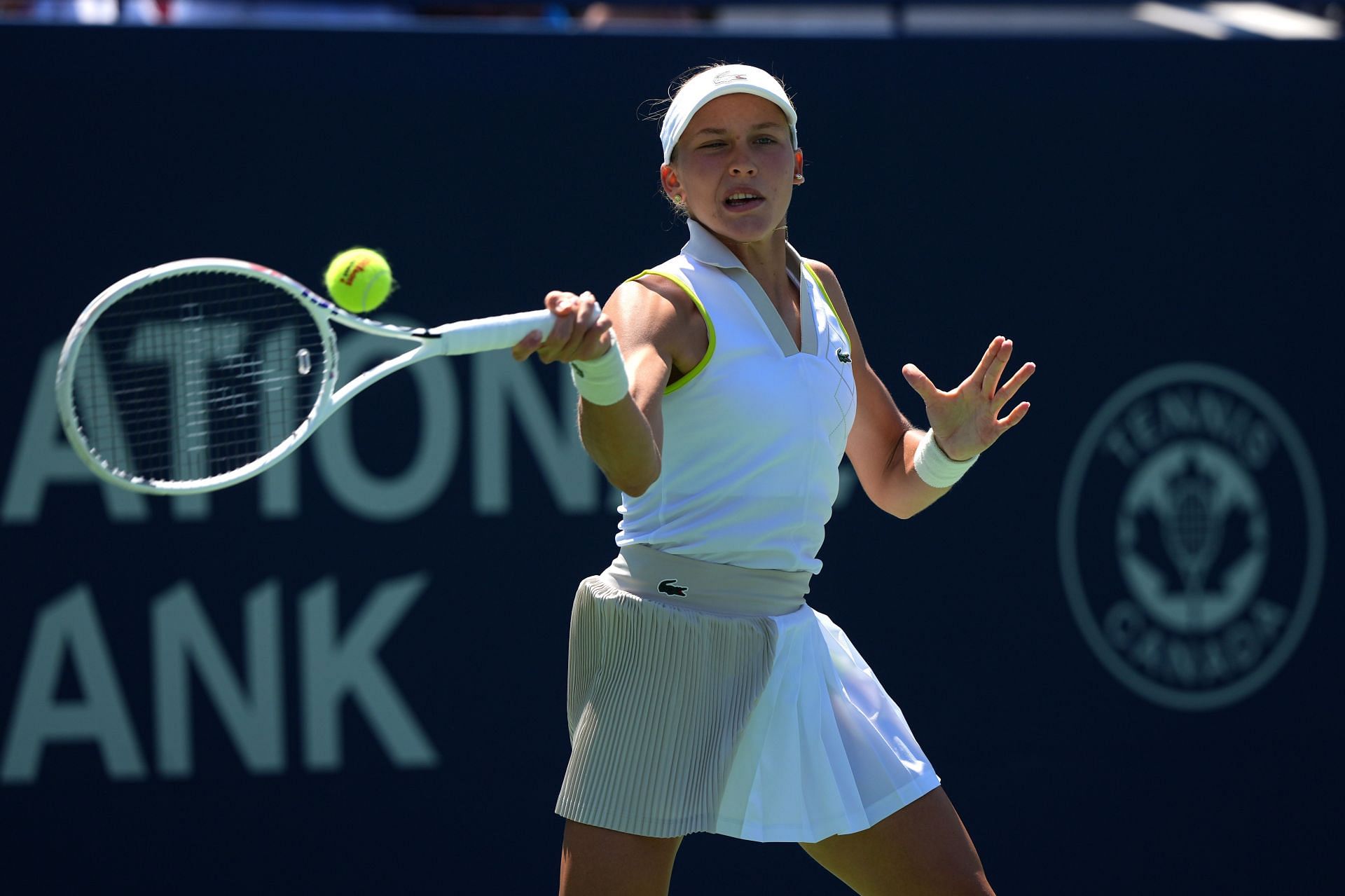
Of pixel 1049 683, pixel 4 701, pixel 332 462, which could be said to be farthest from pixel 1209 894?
pixel 4 701

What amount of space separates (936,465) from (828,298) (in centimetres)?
32

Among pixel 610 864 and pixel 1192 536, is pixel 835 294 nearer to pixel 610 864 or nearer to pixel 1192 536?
pixel 610 864

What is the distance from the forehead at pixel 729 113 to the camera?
2293 mm

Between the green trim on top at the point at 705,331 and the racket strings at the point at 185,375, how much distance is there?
1388 millimetres

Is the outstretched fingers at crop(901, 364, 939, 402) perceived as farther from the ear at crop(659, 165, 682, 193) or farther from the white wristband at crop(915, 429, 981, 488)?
the ear at crop(659, 165, 682, 193)

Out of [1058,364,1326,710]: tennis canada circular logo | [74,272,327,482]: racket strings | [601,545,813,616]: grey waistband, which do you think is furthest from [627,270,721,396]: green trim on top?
[1058,364,1326,710]: tennis canada circular logo

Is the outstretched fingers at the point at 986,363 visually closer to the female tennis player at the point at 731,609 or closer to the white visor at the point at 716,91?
the female tennis player at the point at 731,609

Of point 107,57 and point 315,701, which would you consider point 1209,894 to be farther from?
point 107,57

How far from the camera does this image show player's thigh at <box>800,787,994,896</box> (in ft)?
7.47

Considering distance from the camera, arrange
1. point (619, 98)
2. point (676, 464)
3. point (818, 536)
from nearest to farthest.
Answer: point (676, 464), point (818, 536), point (619, 98)

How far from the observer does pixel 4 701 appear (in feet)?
11.5

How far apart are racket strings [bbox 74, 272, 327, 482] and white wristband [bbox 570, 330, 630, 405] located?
1566 millimetres

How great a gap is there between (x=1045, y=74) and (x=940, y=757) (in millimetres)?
1739

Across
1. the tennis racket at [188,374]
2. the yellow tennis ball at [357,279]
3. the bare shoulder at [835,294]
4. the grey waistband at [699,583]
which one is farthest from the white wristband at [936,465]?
the tennis racket at [188,374]
